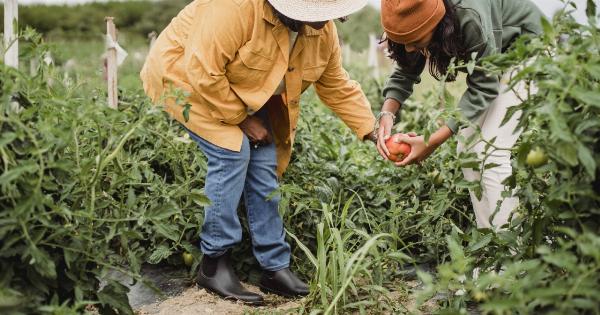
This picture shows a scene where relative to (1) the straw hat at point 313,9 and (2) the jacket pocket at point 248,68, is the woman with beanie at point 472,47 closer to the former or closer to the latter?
(1) the straw hat at point 313,9

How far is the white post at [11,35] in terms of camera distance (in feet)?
7.39

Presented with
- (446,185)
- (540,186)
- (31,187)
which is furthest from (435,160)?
(31,187)

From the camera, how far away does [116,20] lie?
50.4ft

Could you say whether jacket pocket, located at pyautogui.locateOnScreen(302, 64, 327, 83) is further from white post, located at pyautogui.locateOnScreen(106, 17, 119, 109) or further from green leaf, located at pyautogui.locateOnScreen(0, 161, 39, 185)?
green leaf, located at pyautogui.locateOnScreen(0, 161, 39, 185)

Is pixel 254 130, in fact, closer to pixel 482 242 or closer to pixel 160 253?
pixel 160 253

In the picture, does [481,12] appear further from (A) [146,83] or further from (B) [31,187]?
(B) [31,187]

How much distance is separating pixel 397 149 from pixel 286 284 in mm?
735

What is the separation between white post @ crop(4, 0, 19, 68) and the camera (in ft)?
7.39

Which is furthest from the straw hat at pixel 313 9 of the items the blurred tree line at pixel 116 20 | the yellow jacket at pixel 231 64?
the blurred tree line at pixel 116 20

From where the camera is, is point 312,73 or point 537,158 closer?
point 537,158

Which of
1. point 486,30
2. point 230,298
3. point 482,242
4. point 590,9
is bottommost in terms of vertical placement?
point 230,298

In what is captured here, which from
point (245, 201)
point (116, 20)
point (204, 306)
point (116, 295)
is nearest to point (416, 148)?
point (245, 201)

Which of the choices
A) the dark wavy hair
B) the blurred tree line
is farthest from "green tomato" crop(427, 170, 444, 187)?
the blurred tree line

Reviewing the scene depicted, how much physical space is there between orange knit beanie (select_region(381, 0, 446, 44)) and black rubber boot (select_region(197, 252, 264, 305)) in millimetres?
1187
